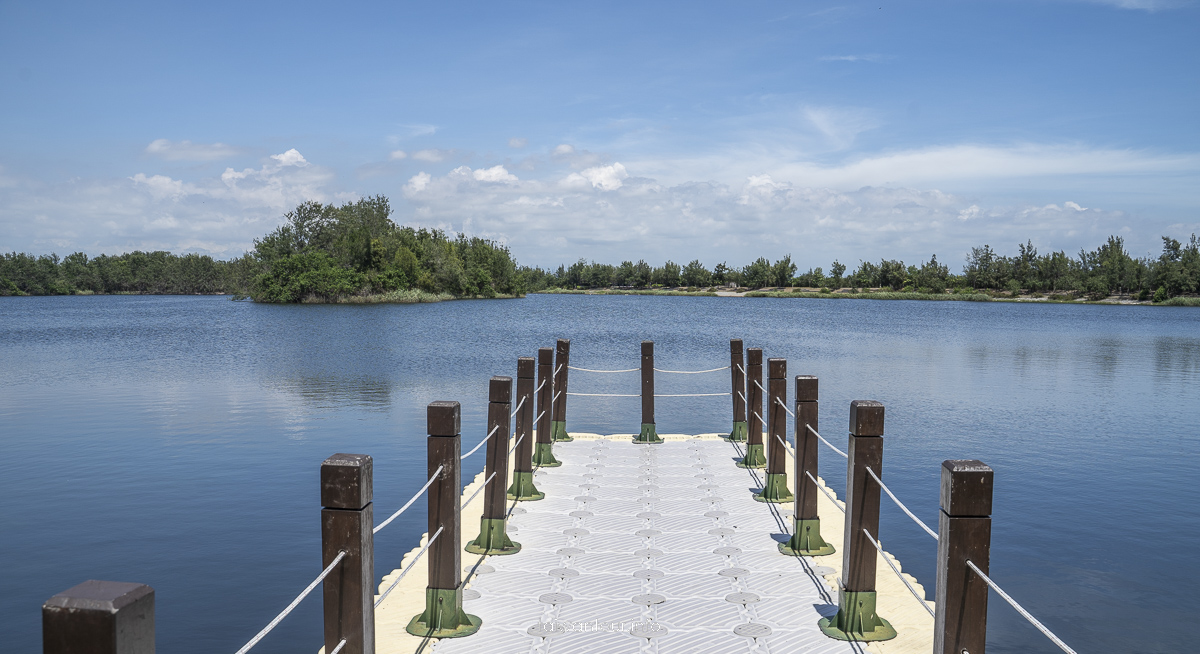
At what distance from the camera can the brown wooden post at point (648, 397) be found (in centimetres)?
1154

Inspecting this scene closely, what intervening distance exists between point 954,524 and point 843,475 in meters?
9.83

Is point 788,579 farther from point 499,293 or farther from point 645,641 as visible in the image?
point 499,293

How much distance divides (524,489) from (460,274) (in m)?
85.6

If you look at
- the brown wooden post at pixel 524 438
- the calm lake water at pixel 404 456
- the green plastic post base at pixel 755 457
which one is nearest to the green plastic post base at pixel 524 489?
the brown wooden post at pixel 524 438

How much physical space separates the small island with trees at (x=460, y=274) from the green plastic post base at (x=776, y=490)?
7478cm

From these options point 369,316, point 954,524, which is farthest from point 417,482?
point 369,316

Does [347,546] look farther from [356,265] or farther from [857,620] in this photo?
[356,265]

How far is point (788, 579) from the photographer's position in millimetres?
6090

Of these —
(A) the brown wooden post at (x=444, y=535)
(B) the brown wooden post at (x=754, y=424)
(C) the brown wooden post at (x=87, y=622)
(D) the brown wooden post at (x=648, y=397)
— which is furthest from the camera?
(D) the brown wooden post at (x=648, y=397)

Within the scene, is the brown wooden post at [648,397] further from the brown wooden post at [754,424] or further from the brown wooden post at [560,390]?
the brown wooden post at [754,424]

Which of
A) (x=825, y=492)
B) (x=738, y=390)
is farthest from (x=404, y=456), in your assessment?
(x=825, y=492)

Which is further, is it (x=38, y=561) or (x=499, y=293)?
(x=499, y=293)

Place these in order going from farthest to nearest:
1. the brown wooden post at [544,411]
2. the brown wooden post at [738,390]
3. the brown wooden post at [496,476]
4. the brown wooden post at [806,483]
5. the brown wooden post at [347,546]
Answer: the brown wooden post at [738,390] < the brown wooden post at [544,411] < the brown wooden post at [806,483] < the brown wooden post at [496,476] < the brown wooden post at [347,546]

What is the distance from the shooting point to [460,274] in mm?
92125
